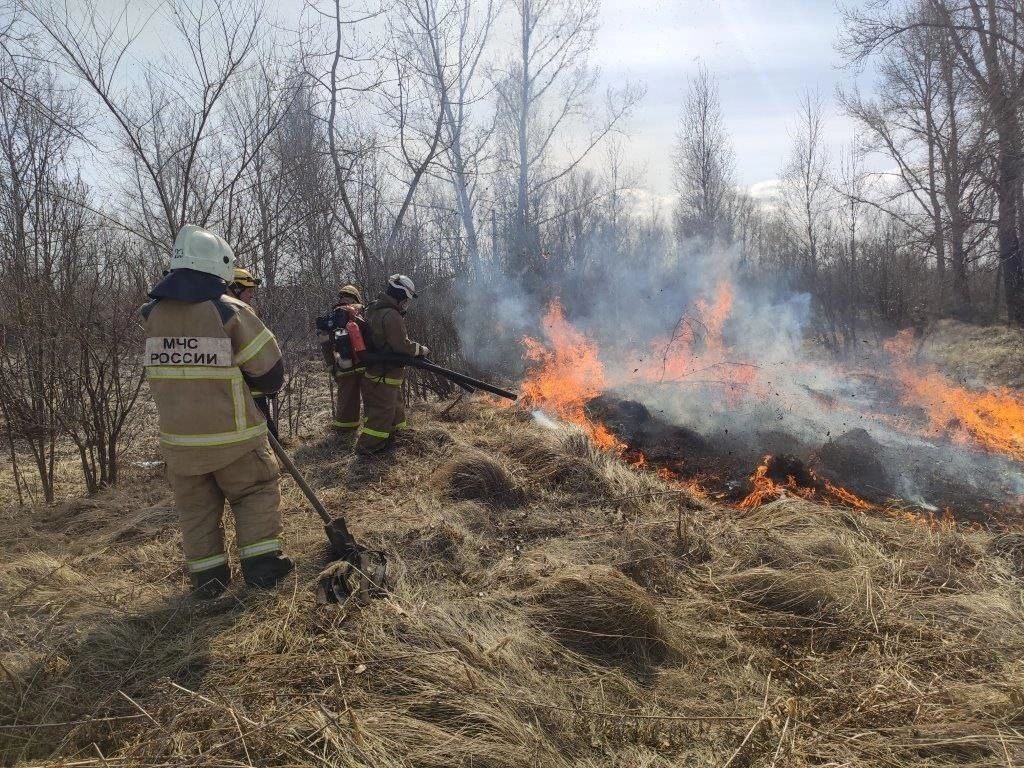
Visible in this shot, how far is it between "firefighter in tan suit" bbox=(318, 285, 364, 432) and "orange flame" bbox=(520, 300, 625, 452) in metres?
2.86

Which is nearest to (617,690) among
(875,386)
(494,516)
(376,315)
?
(494,516)

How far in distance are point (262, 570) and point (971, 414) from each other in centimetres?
911

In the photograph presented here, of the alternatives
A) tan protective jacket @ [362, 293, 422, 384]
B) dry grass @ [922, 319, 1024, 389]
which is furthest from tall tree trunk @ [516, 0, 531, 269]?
tan protective jacket @ [362, 293, 422, 384]

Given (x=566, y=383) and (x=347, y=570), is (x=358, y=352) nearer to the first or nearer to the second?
(x=347, y=570)

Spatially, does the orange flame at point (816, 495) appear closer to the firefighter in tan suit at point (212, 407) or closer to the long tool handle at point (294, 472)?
the long tool handle at point (294, 472)

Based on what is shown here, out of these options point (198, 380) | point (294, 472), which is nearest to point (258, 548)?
point (294, 472)

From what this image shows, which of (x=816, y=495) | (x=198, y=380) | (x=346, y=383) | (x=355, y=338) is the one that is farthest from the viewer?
Answer: (x=346, y=383)

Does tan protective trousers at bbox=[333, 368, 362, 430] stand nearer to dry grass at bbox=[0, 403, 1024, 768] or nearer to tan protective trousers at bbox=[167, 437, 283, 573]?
dry grass at bbox=[0, 403, 1024, 768]

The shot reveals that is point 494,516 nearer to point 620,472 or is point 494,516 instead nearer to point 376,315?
point 620,472

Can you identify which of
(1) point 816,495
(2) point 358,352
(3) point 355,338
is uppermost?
(3) point 355,338

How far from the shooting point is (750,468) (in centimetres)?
643

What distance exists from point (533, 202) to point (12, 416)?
63.7ft

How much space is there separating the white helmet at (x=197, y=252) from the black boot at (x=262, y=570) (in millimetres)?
1631

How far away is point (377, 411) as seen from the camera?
21.6 ft
